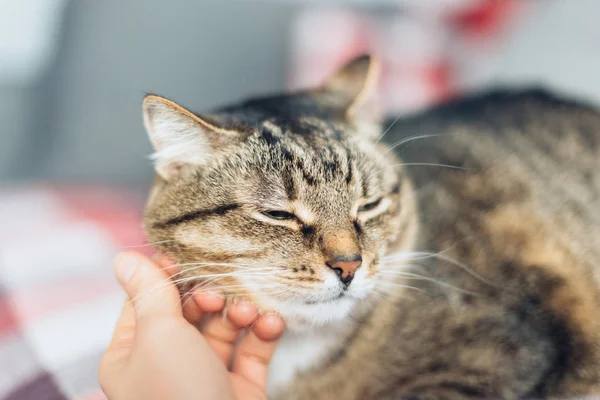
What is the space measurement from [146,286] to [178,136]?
0.64ft

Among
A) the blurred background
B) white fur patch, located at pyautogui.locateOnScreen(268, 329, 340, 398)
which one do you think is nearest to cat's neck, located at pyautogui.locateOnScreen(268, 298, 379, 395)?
white fur patch, located at pyautogui.locateOnScreen(268, 329, 340, 398)

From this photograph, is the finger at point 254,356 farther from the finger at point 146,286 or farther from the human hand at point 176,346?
the finger at point 146,286

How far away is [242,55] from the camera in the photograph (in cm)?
150

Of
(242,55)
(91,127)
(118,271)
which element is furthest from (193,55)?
(118,271)

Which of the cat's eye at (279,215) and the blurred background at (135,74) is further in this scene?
the blurred background at (135,74)

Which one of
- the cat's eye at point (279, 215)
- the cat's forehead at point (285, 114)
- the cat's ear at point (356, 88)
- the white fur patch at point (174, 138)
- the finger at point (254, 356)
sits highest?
the cat's ear at point (356, 88)

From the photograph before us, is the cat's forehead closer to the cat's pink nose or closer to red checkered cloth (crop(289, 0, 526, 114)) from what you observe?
the cat's pink nose

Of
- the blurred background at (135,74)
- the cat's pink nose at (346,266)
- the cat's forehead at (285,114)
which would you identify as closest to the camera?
the cat's pink nose at (346,266)

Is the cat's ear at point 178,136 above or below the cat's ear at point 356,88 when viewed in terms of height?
below

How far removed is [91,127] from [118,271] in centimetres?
87

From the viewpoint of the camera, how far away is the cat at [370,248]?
0.65m

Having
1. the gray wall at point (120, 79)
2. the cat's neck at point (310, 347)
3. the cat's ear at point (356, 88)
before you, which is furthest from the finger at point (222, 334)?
the gray wall at point (120, 79)

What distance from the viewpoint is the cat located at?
0.65 metres

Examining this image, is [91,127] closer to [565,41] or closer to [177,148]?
[177,148]
